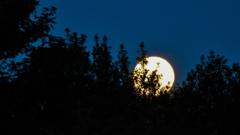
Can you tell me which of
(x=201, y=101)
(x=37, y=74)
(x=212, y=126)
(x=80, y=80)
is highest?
(x=37, y=74)

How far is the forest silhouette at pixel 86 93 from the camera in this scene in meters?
14.2

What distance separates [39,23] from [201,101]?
41.2ft

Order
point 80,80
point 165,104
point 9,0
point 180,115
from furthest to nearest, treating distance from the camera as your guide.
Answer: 1. point 9,0
2. point 80,80
3. point 165,104
4. point 180,115

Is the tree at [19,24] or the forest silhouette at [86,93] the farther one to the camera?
the tree at [19,24]

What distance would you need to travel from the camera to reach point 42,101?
23.9m

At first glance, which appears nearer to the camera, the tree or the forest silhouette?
the forest silhouette

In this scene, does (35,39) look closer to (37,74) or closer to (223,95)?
(37,74)

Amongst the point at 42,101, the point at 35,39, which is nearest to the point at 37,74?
the point at 42,101

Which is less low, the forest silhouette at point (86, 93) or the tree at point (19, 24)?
the tree at point (19, 24)

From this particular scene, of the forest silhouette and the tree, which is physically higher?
the tree

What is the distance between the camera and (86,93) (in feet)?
59.0

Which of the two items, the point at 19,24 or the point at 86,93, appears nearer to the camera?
the point at 86,93

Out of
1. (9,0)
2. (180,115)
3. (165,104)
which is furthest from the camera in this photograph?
(9,0)

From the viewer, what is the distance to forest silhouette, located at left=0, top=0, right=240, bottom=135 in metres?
14.2
